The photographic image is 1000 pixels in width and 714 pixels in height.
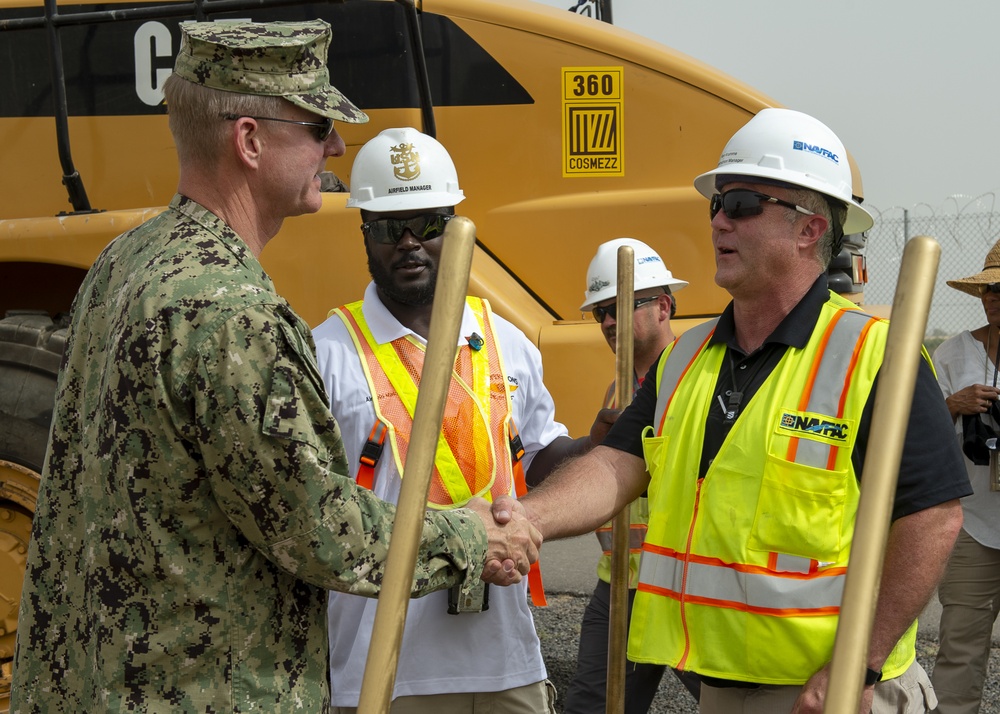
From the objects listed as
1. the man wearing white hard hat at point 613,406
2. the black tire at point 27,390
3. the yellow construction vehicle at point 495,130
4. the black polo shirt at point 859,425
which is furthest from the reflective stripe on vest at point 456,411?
the black tire at point 27,390

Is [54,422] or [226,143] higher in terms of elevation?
[226,143]

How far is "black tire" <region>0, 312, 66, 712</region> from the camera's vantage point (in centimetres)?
486

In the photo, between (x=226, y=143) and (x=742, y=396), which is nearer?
(x=226, y=143)

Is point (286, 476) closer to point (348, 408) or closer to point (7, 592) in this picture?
point (348, 408)

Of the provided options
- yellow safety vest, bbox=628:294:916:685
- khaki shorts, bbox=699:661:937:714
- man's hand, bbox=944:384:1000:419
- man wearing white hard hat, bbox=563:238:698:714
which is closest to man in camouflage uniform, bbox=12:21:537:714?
yellow safety vest, bbox=628:294:916:685

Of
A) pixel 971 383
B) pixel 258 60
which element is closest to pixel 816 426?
pixel 258 60

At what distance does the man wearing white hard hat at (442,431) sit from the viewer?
318 cm

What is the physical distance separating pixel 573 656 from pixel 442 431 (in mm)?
3036

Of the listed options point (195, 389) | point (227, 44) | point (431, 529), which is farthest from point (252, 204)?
point (431, 529)

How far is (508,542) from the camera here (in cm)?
283

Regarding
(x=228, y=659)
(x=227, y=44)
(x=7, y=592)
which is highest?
(x=227, y=44)

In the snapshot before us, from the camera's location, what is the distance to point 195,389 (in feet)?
6.66

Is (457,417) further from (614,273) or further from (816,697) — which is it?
(614,273)

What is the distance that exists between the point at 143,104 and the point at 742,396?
3.65 metres
